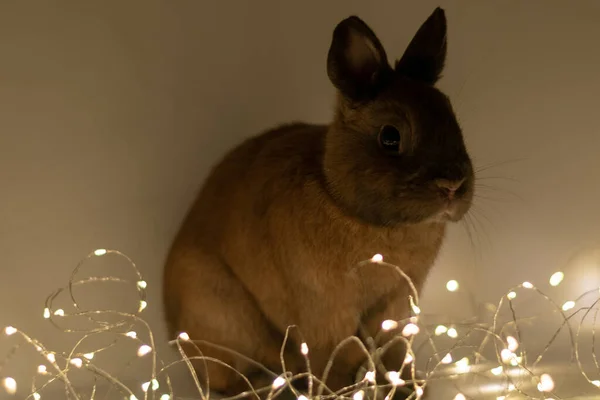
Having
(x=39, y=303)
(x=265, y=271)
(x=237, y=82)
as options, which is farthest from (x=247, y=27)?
(x=39, y=303)

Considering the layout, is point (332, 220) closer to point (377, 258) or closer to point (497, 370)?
point (377, 258)

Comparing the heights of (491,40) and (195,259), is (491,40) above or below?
above

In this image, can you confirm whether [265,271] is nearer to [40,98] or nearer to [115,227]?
[115,227]

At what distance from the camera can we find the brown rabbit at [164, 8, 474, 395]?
97 cm

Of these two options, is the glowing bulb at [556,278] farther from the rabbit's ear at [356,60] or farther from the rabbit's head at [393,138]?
the rabbit's ear at [356,60]

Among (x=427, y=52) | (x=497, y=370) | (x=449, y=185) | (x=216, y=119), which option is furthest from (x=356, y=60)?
(x=497, y=370)

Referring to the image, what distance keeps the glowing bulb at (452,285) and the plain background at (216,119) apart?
0.06ft

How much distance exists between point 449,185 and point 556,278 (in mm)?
550

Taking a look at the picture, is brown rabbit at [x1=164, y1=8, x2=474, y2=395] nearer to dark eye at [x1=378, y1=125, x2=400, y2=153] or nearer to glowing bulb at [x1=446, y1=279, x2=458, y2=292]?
dark eye at [x1=378, y1=125, x2=400, y2=153]

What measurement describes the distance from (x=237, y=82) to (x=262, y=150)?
9.4 inches

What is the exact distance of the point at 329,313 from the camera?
110 centimetres

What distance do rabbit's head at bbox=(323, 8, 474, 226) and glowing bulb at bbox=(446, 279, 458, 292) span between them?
0.48 m

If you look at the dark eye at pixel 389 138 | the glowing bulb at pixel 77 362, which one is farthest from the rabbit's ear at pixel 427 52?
the glowing bulb at pixel 77 362

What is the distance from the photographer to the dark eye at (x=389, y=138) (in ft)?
3.24
